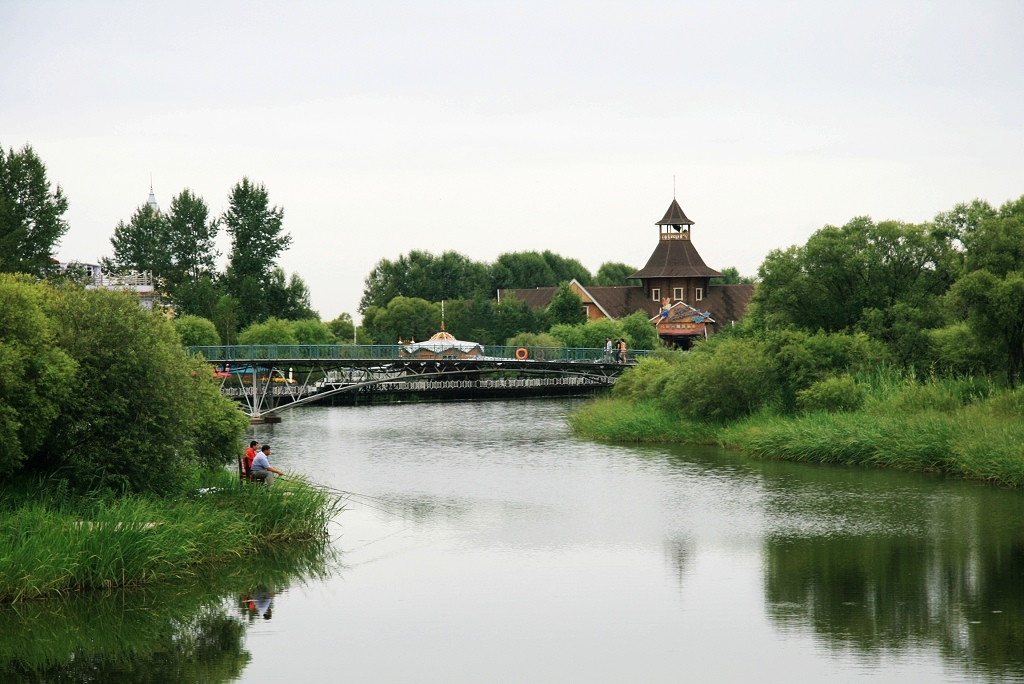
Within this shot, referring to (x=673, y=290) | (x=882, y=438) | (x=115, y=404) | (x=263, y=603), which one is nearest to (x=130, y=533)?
(x=263, y=603)

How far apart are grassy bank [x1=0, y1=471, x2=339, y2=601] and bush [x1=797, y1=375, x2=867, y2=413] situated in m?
21.7

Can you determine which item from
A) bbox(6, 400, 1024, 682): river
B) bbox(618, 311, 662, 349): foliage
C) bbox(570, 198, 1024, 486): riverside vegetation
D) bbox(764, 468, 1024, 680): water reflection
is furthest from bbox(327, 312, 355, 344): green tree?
bbox(764, 468, 1024, 680): water reflection

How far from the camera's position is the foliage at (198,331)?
3158 inches

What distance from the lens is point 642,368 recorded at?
177 ft

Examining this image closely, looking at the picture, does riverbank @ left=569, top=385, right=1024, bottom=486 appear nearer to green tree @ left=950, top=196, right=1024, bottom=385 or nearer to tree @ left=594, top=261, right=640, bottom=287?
green tree @ left=950, top=196, right=1024, bottom=385

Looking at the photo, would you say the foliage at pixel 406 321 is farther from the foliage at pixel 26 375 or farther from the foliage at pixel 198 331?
the foliage at pixel 26 375

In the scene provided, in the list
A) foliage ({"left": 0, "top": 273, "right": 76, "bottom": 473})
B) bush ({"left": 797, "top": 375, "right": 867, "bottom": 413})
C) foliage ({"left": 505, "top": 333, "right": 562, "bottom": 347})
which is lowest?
bush ({"left": 797, "top": 375, "right": 867, "bottom": 413})

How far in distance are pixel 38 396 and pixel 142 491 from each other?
8.66ft

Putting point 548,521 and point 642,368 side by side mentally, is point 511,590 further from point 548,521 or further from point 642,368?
point 642,368

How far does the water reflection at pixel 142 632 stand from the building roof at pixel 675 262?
86.6m

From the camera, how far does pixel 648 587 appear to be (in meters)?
21.4

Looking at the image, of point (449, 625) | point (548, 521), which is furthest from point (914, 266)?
point (449, 625)

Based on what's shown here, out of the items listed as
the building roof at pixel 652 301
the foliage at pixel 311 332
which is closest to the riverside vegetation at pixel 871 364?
the foliage at pixel 311 332

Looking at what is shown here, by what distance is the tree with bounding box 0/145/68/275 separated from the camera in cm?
6662
